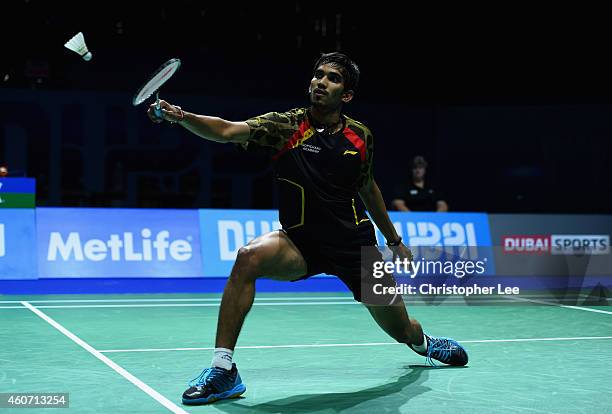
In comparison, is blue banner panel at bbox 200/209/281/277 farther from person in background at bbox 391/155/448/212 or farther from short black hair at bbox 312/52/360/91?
short black hair at bbox 312/52/360/91

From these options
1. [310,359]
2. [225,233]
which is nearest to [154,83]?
[310,359]

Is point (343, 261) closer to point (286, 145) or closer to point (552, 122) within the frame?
point (286, 145)

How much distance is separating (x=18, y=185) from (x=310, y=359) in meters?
5.31

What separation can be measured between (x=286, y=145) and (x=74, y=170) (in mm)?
13803

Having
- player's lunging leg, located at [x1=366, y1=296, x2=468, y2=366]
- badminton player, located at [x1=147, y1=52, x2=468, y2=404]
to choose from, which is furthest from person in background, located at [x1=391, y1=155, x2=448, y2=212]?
badminton player, located at [x1=147, y1=52, x2=468, y2=404]

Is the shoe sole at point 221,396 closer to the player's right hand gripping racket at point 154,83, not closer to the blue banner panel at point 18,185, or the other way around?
the player's right hand gripping racket at point 154,83

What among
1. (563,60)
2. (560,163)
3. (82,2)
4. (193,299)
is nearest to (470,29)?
(563,60)

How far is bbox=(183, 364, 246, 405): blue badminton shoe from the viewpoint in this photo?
419 cm

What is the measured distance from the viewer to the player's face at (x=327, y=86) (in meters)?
4.60

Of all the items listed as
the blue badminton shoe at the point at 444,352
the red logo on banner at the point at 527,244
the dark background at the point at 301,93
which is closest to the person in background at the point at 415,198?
the red logo on banner at the point at 527,244

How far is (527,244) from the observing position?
11.7 meters

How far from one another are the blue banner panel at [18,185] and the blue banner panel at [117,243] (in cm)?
26

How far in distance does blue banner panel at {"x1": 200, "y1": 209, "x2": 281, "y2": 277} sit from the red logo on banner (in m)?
3.00

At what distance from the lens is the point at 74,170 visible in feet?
58.0
